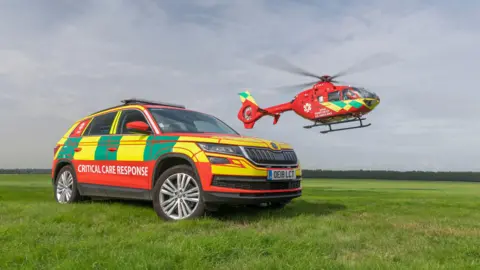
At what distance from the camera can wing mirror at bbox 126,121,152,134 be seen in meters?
6.07

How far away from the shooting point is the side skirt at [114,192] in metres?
6.16

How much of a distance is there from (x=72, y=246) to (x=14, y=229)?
4.05ft

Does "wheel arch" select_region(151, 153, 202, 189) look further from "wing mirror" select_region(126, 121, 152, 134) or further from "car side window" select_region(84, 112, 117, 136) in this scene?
"car side window" select_region(84, 112, 117, 136)

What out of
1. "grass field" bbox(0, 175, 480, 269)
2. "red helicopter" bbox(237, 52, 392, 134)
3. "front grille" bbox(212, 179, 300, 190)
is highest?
"red helicopter" bbox(237, 52, 392, 134)

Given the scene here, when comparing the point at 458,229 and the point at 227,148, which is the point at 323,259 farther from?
the point at 458,229

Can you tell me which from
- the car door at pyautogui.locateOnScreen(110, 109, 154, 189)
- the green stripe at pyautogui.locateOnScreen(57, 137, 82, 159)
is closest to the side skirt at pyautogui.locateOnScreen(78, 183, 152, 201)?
the car door at pyautogui.locateOnScreen(110, 109, 154, 189)

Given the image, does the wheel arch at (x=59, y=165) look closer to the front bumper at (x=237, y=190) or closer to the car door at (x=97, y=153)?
the car door at (x=97, y=153)

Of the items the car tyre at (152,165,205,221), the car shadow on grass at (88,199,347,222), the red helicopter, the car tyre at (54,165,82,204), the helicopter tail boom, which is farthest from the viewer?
the helicopter tail boom

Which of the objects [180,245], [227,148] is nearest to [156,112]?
[227,148]

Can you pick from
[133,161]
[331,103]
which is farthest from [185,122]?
[331,103]

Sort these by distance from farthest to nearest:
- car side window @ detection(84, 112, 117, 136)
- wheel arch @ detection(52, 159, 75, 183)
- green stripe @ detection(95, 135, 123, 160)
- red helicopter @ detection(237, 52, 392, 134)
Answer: red helicopter @ detection(237, 52, 392, 134), wheel arch @ detection(52, 159, 75, 183), car side window @ detection(84, 112, 117, 136), green stripe @ detection(95, 135, 123, 160)

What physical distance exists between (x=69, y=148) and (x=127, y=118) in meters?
1.72

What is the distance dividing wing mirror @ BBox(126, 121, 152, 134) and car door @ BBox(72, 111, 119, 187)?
2.34 ft

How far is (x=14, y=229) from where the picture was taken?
14.8 ft
